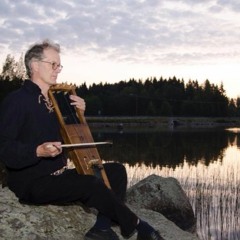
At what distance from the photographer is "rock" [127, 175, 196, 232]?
1132 centimetres

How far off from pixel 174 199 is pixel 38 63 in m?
7.90

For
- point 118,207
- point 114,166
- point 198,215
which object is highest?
point 114,166

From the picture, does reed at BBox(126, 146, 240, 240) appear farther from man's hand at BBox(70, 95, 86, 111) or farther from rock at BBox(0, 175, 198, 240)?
man's hand at BBox(70, 95, 86, 111)

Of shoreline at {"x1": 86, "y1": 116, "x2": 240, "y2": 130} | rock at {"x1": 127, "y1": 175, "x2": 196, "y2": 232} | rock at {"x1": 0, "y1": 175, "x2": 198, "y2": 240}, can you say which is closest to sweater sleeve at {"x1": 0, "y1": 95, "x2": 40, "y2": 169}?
rock at {"x1": 0, "y1": 175, "x2": 198, "y2": 240}

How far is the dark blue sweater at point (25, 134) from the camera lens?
4105 millimetres

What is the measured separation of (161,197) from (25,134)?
7640 millimetres

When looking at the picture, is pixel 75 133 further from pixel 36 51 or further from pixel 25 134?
pixel 36 51

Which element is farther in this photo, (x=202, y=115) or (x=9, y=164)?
(x=202, y=115)

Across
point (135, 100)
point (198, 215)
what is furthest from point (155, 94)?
point (198, 215)

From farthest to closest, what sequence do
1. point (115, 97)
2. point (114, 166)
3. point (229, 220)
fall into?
point (115, 97) → point (229, 220) → point (114, 166)

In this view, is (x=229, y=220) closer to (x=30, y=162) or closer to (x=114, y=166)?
(x=114, y=166)

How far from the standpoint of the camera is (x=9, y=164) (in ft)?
13.7

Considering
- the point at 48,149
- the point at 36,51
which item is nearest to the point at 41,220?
the point at 48,149

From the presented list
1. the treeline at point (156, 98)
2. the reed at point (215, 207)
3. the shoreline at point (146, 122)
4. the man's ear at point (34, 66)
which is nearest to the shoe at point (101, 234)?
the man's ear at point (34, 66)
